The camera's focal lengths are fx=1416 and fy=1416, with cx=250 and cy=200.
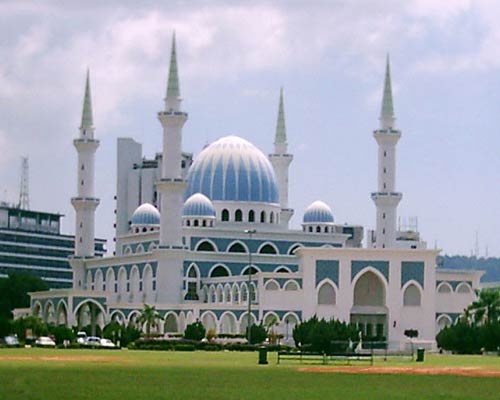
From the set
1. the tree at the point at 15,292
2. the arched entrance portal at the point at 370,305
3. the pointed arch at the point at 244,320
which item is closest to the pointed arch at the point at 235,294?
the pointed arch at the point at 244,320

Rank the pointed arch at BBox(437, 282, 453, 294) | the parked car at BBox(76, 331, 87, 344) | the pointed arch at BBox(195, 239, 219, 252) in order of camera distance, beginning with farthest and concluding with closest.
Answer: the pointed arch at BBox(195, 239, 219, 252), the pointed arch at BBox(437, 282, 453, 294), the parked car at BBox(76, 331, 87, 344)

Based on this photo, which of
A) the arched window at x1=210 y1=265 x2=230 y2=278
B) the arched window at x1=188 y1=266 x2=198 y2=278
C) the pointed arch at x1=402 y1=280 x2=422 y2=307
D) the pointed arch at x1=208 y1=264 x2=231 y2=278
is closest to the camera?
the pointed arch at x1=402 y1=280 x2=422 y2=307

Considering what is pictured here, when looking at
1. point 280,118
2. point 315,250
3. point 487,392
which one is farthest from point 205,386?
point 280,118

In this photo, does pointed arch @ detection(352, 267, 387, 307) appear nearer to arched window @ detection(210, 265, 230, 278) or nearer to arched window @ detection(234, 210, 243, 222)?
arched window @ detection(210, 265, 230, 278)

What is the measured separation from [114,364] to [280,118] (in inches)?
2949

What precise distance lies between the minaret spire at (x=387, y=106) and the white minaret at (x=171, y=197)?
15.2m

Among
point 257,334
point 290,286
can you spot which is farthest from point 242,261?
point 257,334

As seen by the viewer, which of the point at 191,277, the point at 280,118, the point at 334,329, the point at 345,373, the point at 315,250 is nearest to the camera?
the point at 345,373

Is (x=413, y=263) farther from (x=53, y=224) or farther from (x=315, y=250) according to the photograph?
(x=53, y=224)

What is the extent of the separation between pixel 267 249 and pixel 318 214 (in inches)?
264

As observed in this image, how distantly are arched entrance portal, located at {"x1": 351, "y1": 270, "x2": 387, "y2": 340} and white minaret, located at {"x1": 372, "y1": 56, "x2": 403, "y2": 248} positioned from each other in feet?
11.8

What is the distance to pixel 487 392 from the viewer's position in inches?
1321

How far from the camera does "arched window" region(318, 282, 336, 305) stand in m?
101

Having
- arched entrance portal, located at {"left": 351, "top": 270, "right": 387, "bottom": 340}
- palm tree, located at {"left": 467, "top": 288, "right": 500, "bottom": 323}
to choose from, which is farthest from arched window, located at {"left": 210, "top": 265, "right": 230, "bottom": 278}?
palm tree, located at {"left": 467, "top": 288, "right": 500, "bottom": 323}
